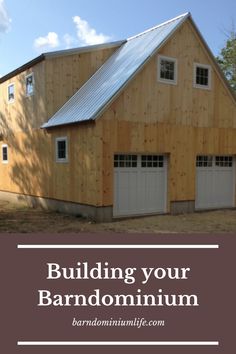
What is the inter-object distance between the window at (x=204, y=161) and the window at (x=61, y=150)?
5.28 meters

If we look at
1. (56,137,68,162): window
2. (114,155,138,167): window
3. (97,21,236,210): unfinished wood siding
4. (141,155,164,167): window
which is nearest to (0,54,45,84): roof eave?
(56,137,68,162): window

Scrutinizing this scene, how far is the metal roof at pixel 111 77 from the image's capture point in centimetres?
1252

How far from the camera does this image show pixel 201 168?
15.3m

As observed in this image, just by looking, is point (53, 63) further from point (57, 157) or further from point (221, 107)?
point (221, 107)

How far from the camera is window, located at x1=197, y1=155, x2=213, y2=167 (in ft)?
50.0

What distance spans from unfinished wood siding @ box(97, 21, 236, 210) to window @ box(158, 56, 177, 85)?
0.62 ft

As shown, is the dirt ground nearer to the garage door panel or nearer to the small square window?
the garage door panel

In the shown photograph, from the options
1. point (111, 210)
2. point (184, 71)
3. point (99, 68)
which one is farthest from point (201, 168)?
point (99, 68)

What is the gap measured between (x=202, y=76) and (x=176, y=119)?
94.7 inches

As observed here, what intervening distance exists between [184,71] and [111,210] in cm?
620

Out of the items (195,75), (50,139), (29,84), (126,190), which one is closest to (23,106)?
(29,84)

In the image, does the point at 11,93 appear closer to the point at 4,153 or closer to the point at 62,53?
the point at 4,153

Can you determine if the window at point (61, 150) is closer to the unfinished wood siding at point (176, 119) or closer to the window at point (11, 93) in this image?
the unfinished wood siding at point (176, 119)

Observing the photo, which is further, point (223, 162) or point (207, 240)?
point (223, 162)
